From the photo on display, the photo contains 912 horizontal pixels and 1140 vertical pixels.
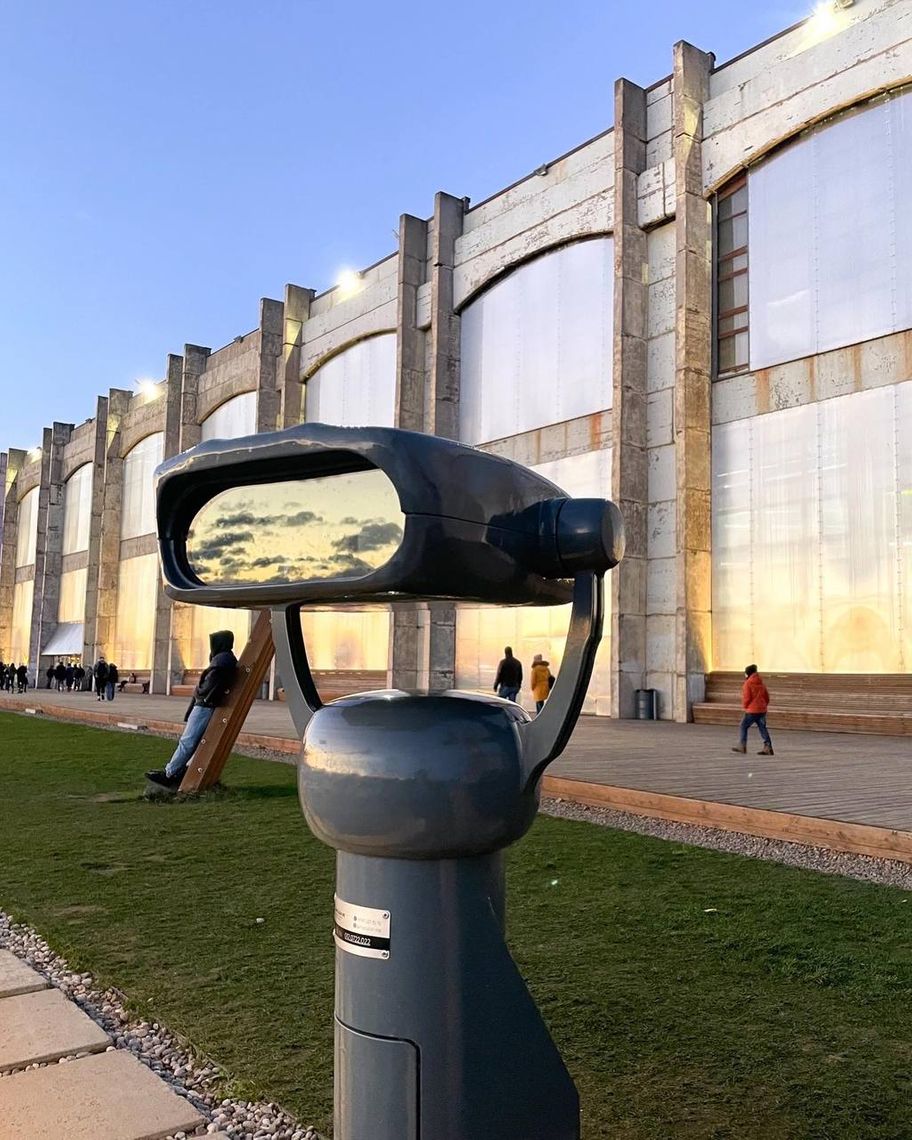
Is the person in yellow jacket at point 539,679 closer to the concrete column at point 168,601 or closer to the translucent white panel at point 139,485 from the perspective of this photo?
the concrete column at point 168,601

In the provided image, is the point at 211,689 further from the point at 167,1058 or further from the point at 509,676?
the point at 509,676

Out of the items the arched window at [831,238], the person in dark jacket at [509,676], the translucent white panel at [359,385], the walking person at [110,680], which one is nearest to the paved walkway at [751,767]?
the person in dark jacket at [509,676]

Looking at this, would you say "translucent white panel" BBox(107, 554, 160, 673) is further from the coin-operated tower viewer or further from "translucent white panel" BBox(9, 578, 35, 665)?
the coin-operated tower viewer

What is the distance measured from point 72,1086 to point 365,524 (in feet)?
6.45

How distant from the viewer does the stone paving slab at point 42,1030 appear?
8.98 feet

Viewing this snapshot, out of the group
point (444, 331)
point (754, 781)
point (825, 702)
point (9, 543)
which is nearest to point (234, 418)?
point (444, 331)

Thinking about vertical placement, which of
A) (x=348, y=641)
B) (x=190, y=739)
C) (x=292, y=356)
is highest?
(x=292, y=356)

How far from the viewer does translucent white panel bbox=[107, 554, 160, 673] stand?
38.2 metres

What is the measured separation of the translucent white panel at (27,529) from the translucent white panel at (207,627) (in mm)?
19160

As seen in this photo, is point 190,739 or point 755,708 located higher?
point 755,708

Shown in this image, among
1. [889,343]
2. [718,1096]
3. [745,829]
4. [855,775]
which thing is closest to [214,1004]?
[718,1096]

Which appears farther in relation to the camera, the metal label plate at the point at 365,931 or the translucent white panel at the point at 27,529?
the translucent white panel at the point at 27,529

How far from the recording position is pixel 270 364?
31.9 m

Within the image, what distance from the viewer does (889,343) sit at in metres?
17.4
